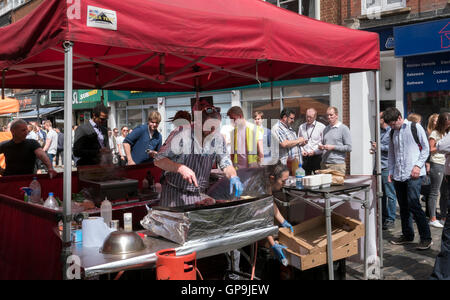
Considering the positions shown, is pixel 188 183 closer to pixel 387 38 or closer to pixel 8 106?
pixel 8 106

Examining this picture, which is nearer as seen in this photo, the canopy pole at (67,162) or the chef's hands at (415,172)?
the canopy pole at (67,162)

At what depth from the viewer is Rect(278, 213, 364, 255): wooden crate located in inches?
165

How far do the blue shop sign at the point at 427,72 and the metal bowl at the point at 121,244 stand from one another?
9.61 meters

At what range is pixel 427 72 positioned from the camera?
10539 mm

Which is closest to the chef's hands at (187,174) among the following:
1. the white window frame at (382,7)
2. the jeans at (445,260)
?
the jeans at (445,260)

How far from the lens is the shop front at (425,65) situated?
1002 centimetres

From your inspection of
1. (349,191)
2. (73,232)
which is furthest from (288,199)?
(73,232)

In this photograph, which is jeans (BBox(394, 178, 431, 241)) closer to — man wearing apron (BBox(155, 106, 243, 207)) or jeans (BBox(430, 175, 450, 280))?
jeans (BBox(430, 175, 450, 280))

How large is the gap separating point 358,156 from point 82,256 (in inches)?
393

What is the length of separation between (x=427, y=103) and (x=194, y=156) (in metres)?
8.89

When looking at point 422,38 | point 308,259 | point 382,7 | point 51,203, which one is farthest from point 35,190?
point 382,7

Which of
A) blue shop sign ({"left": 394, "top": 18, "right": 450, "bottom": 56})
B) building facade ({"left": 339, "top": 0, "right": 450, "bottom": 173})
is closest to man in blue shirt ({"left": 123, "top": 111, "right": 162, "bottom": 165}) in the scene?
building facade ({"left": 339, "top": 0, "right": 450, "bottom": 173})

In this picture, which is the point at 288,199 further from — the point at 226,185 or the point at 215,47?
the point at 215,47

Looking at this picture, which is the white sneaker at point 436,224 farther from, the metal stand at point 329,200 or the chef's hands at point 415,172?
the metal stand at point 329,200
